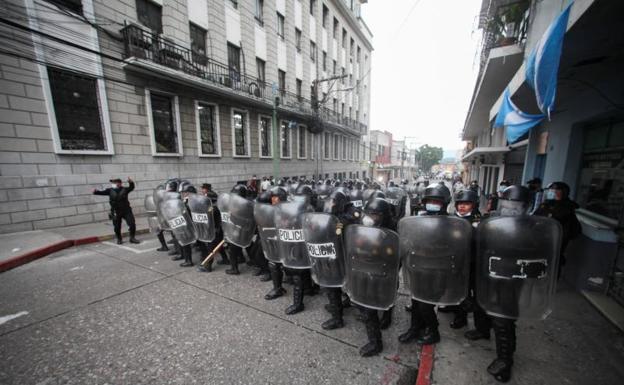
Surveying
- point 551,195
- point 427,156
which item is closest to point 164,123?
point 551,195

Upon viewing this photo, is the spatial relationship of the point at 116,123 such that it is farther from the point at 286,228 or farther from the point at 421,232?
the point at 421,232

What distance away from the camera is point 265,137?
15031 millimetres

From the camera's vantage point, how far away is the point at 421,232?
2.08m

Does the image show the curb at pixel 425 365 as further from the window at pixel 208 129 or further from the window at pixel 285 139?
the window at pixel 285 139

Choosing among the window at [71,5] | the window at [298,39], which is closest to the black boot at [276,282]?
the window at [71,5]

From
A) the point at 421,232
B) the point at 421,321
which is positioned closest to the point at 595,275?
the point at 421,321

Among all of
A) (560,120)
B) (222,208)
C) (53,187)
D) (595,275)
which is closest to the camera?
A: (595,275)

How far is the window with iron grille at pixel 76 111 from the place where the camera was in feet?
22.6

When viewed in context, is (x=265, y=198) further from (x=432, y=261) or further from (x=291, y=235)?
(x=432, y=261)

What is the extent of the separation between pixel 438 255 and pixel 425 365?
1.08m

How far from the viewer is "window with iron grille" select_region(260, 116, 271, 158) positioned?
14.5 m

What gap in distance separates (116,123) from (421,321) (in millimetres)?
10452

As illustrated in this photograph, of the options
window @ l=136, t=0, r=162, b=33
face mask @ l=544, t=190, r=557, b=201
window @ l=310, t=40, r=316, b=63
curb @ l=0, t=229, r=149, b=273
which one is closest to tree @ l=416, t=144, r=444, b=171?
window @ l=310, t=40, r=316, b=63

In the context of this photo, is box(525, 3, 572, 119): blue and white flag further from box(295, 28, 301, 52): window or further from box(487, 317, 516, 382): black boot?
box(295, 28, 301, 52): window
